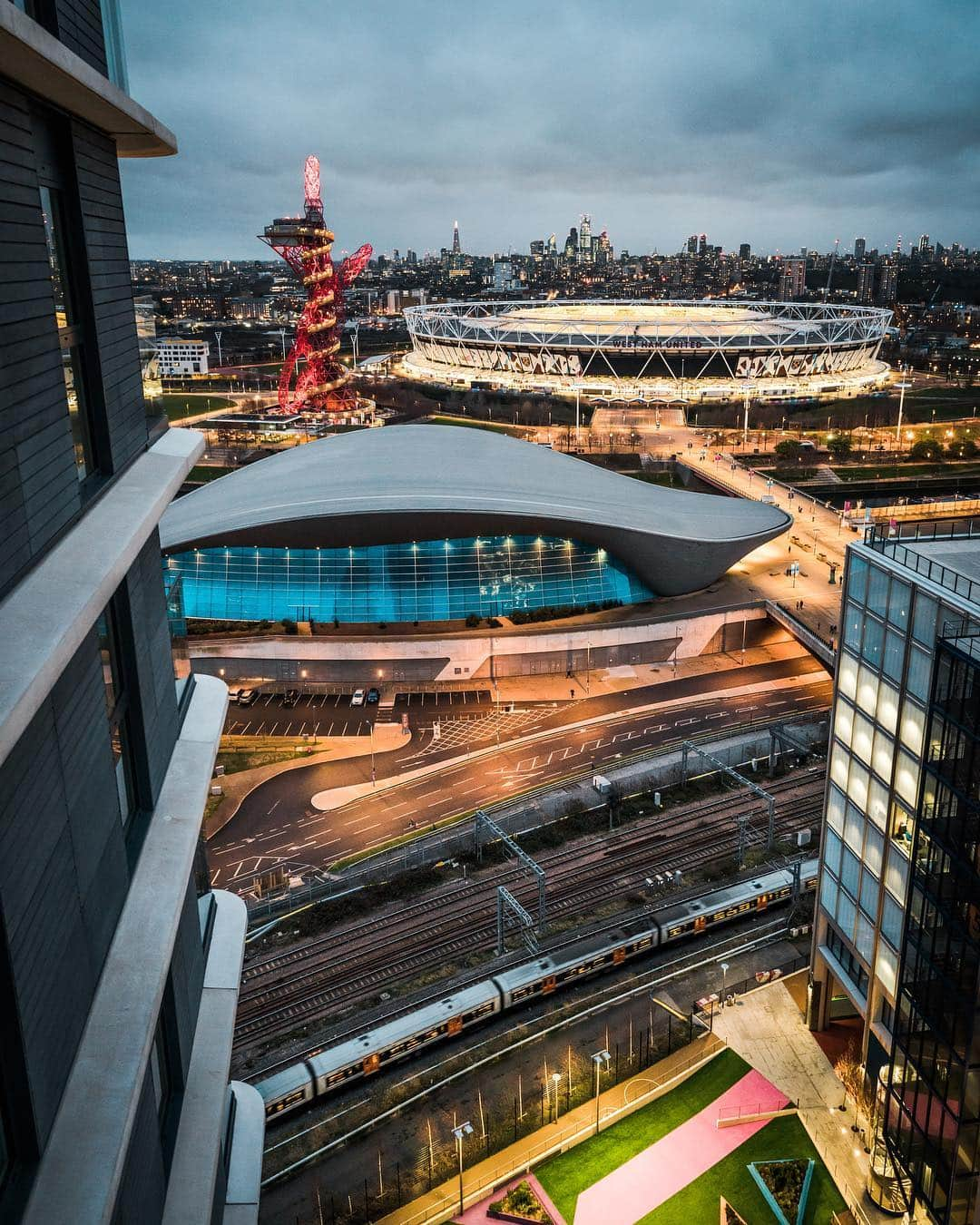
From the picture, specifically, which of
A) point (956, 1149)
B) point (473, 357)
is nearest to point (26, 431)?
point (956, 1149)

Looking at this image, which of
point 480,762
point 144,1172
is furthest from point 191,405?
point 144,1172

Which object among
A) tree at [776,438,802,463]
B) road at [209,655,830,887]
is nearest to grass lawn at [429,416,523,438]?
tree at [776,438,802,463]

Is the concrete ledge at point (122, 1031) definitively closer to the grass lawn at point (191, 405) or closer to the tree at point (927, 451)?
the tree at point (927, 451)

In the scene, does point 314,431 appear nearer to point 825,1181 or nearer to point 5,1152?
point 825,1181

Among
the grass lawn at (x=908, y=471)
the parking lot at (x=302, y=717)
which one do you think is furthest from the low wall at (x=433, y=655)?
the grass lawn at (x=908, y=471)

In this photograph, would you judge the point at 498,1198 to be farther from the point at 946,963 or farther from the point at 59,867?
the point at 59,867
